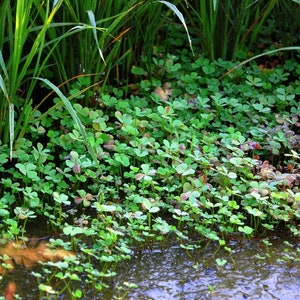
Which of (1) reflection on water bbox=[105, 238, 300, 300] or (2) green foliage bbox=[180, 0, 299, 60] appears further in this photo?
A: (2) green foliage bbox=[180, 0, 299, 60]

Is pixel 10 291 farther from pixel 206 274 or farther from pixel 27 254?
pixel 206 274

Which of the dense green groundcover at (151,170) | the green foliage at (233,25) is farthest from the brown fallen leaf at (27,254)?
the green foliage at (233,25)

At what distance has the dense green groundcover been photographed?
258 centimetres

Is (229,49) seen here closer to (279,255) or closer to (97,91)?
(97,91)

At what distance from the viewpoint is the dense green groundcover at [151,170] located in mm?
2578

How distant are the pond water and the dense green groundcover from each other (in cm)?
5

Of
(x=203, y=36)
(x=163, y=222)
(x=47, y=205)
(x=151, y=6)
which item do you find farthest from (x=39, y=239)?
(x=203, y=36)

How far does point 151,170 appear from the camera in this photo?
2844mm

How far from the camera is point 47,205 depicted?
2750 mm

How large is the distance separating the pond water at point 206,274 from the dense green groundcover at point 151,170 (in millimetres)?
53

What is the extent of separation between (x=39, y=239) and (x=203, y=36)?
168 centimetres

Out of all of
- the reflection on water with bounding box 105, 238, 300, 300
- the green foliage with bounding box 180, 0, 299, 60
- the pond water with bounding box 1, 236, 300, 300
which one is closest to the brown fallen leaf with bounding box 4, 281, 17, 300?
the pond water with bounding box 1, 236, 300, 300

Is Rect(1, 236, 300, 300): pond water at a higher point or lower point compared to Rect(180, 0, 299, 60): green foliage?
lower

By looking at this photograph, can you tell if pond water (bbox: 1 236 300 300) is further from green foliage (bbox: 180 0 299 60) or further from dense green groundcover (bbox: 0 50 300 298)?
green foliage (bbox: 180 0 299 60)
